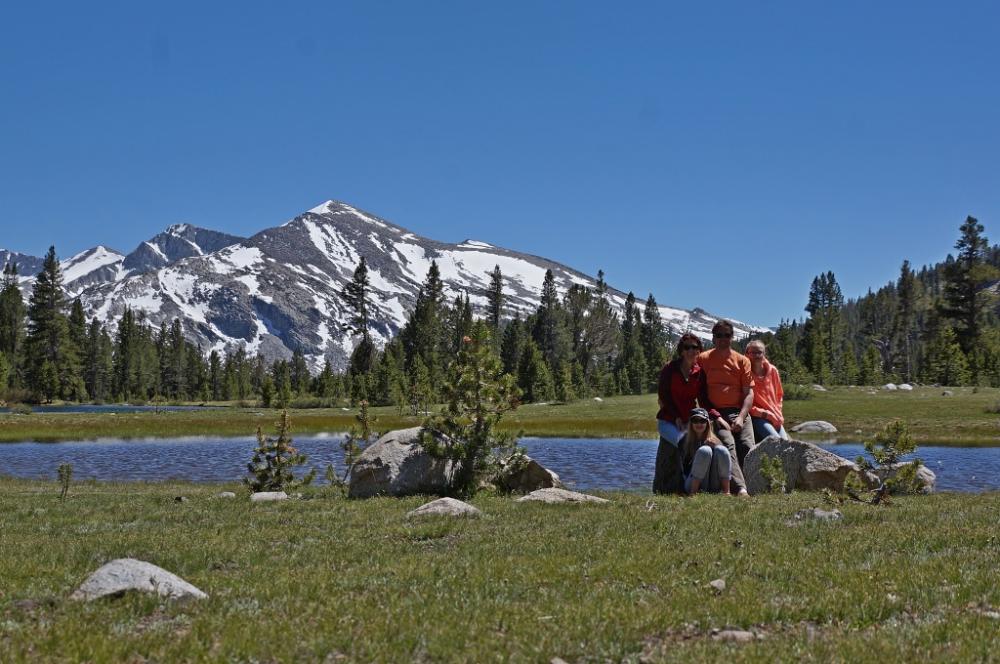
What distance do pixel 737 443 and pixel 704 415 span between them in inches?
114

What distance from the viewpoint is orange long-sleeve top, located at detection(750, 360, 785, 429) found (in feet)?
62.8

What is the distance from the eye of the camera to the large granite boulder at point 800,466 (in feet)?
63.1

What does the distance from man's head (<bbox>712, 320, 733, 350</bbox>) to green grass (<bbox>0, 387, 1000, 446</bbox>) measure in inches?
1287

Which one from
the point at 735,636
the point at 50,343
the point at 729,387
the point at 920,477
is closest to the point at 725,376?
the point at 729,387

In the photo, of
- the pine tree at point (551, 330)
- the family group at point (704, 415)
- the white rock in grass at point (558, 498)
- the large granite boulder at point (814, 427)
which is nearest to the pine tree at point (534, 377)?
the pine tree at point (551, 330)

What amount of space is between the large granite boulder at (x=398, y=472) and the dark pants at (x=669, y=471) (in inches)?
204

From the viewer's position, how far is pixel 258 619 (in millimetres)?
7184

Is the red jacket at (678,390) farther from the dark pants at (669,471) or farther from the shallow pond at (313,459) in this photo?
the shallow pond at (313,459)

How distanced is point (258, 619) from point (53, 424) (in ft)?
213

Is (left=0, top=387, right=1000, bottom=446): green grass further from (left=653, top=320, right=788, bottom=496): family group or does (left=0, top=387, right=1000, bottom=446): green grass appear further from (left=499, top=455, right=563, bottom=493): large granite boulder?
(left=653, top=320, right=788, bottom=496): family group

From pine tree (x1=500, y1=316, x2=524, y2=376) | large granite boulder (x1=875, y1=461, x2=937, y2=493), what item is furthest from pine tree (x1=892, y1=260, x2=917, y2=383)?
large granite boulder (x1=875, y1=461, x2=937, y2=493)

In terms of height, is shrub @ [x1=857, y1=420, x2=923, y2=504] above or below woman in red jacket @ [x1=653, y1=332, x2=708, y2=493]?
below

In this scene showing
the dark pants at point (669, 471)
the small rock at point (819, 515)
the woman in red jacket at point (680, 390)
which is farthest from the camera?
the dark pants at point (669, 471)

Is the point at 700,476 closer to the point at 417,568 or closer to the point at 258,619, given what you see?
the point at 417,568
